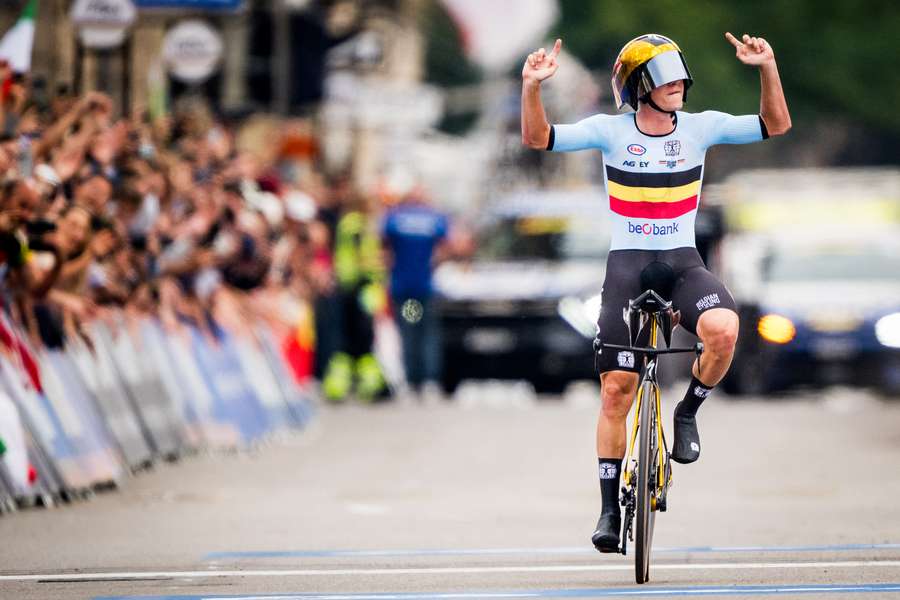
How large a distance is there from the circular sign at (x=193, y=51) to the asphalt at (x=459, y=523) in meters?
3.87

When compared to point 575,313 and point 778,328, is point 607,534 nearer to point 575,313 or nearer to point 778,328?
point 575,313

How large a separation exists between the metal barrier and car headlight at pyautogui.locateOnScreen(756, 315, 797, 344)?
6126mm

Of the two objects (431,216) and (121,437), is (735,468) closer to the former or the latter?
(121,437)

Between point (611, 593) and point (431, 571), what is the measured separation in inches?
46.0

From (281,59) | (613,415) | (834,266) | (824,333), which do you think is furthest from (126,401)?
(281,59)

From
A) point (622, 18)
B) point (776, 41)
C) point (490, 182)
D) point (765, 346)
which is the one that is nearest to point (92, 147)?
point (765, 346)

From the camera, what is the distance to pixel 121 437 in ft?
50.8

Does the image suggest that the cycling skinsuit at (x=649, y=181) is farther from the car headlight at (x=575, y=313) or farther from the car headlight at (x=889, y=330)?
the car headlight at (x=889, y=330)

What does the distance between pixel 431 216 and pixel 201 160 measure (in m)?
6.58

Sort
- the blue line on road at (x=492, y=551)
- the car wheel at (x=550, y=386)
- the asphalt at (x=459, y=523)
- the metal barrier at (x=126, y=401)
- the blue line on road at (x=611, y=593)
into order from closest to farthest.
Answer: the blue line on road at (x=611, y=593) < the asphalt at (x=459, y=523) < the blue line on road at (x=492, y=551) < the metal barrier at (x=126, y=401) < the car wheel at (x=550, y=386)

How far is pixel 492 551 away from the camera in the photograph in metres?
11.0

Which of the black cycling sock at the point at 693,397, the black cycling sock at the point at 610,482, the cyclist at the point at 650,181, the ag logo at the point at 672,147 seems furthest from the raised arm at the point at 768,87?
the black cycling sock at the point at 610,482

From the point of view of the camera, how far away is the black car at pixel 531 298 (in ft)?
80.3

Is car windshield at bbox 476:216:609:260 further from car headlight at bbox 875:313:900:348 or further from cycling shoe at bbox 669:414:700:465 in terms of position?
cycling shoe at bbox 669:414:700:465
